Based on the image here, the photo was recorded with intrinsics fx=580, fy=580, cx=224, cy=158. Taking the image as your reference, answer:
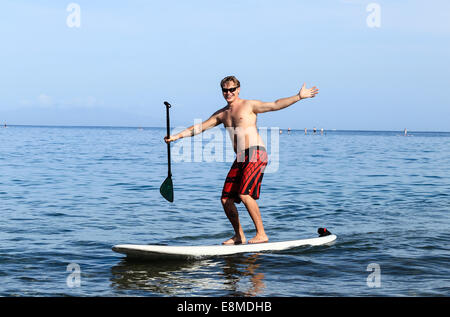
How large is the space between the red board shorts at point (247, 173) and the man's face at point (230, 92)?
2.63ft

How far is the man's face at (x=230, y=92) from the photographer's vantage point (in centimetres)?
861

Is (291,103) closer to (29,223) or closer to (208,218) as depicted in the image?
(208,218)

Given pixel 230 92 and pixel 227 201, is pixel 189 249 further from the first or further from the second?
pixel 230 92

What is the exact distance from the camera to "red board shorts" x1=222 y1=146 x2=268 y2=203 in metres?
8.52

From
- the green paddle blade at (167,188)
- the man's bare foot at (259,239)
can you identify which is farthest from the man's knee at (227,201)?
the green paddle blade at (167,188)

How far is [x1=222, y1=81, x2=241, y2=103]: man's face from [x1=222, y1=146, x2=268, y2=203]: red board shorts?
80 cm

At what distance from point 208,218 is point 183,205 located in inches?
85.5

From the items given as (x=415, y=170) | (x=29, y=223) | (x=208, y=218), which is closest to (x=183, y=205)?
(x=208, y=218)

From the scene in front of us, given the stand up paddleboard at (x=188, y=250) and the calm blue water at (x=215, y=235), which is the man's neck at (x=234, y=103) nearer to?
the stand up paddleboard at (x=188, y=250)

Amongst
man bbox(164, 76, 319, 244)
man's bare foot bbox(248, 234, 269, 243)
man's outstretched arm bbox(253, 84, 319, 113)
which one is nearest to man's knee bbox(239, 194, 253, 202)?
man bbox(164, 76, 319, 244)

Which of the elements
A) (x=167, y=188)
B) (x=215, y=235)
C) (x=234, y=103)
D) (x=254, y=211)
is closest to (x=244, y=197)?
(x=254, y=211)

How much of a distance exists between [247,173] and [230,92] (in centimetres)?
123

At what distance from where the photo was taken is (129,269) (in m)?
7.75

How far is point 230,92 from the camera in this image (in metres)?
8.62
